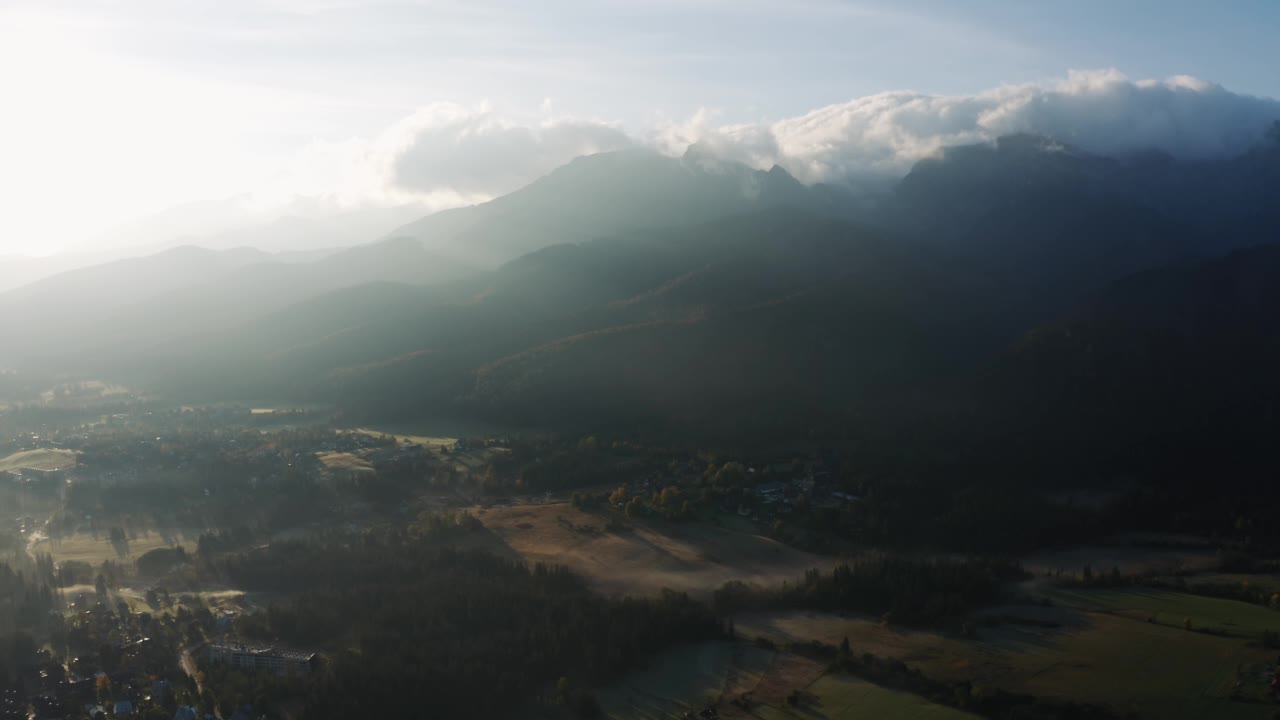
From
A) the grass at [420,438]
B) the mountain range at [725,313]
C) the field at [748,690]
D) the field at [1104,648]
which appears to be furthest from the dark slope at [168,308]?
the field at [1104,648]

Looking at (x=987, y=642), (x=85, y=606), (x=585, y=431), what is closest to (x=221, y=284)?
(x=585, y=431)

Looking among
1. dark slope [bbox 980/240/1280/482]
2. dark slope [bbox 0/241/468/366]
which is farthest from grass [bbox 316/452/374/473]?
dark slope [bbox 0/241/468/366]

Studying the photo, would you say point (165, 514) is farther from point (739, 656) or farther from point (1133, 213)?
point (1133, 213)

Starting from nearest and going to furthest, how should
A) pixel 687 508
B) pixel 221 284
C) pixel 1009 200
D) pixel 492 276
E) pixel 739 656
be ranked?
1. pixel 739 656
2. pixel 687 508
3. pixel 492 276
4. pixel 1009 200
5. pixel 221 284

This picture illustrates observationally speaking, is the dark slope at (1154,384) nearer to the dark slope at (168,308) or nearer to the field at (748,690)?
the field at (748,690)

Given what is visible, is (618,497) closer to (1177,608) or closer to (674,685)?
(674,685)

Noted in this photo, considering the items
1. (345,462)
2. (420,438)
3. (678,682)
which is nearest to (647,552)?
(678,682)
